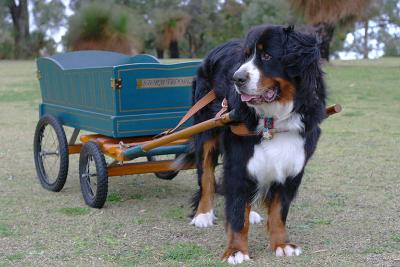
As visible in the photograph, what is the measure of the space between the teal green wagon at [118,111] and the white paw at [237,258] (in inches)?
54.9

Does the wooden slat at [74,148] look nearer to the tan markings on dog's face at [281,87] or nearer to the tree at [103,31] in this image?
the tan markings on dog's face at [281,87]

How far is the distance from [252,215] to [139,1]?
3015 cm

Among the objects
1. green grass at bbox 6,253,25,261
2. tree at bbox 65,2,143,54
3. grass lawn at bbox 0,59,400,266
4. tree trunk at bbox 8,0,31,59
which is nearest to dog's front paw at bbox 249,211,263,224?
grass lawn at bbox 0,59,400,266

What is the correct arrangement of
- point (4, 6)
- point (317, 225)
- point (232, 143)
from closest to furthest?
1. point (232, 143)
2. point (317, 225)
3. point (4, 6)

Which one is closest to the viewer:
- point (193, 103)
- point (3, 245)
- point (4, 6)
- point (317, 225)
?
point (3, 245)

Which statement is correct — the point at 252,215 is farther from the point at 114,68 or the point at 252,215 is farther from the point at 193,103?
the point at 114,68

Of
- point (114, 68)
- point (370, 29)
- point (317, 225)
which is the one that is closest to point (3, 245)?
point (114, 68)

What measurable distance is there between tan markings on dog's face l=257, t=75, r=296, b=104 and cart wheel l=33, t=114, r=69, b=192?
9.12 feet

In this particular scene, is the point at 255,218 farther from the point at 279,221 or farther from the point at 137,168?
the point at 137,168

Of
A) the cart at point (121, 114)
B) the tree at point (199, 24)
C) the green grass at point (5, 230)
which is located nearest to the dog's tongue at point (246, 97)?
the cart at point (121, 114)

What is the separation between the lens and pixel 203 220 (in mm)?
5281

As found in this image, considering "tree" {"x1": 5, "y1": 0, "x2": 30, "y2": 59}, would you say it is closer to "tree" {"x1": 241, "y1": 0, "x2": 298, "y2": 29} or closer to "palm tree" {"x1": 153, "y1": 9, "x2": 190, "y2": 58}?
"palm tree" {"x1": 153, "y1": 9, "x2": 190, "y2": 58}

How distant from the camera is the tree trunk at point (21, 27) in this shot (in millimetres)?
32125

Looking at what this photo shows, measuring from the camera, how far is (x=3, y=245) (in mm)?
4789
